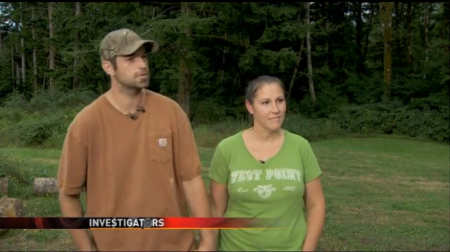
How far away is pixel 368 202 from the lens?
25.1 feet

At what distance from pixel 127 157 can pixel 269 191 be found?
68 centimetres

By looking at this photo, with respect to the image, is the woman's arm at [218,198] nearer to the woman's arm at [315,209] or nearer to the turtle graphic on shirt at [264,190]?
the turtle graphic on shirt at [264,190]

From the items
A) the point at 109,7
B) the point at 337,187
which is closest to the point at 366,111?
the point at 109,7

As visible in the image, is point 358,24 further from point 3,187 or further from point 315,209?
point 315,209

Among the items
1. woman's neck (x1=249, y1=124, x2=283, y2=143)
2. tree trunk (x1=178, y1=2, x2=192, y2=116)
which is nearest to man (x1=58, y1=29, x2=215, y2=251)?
woman's neck (x1=249, y1=124, x2=283, y2=143)

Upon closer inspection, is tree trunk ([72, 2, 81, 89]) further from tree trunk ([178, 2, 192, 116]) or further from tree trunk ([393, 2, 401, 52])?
tree trunk ([393, 2, 401, 52])

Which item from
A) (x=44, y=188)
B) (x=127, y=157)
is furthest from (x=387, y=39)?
(x=127, y=157)

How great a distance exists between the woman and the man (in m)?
0.28

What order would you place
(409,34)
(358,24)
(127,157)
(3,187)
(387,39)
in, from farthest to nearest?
(358,24) < (409,34) < (387,39) < (3,187) < (127,157)

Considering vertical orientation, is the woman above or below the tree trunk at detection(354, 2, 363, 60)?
below

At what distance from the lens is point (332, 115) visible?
23250mm

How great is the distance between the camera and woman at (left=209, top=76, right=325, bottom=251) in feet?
7.71

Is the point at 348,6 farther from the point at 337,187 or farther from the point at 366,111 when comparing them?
the point at 337,187

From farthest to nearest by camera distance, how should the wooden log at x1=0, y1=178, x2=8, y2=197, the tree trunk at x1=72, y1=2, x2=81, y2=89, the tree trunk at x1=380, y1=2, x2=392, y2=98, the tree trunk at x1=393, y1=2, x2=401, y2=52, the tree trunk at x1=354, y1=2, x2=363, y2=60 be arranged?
the tree trunk at x1=354, y1=2, x2=363, y2=60
the tree trunk at x1=393, y1=2, x2=401, y2=52
the tree trunk at x1=380, y1=2, x2=392, y2=98
the tree trunk at x1=72, y1=2, x2=81, y2=89
the wooden log at x1=0, y1=178, x2=8, y2=197
